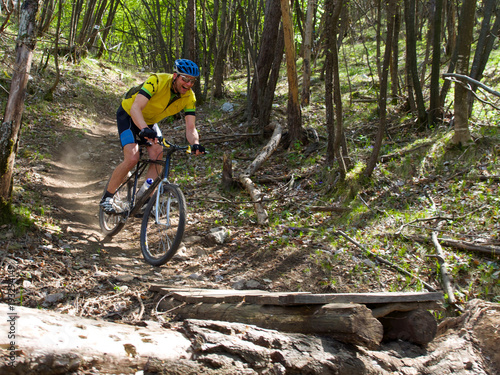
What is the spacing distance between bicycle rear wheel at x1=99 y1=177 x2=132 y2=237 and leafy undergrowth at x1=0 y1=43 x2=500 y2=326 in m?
0.33

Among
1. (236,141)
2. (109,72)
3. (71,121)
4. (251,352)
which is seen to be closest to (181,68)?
(251,352)

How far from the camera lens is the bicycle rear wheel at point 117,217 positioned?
5484mm

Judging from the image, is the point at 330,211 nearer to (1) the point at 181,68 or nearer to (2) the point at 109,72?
(1) the point at 181,68

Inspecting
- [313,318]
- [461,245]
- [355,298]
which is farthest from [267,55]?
[313,318]

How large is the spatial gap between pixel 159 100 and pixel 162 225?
1660 millimetres

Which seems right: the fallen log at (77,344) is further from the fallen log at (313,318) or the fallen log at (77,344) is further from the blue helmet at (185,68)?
the blue helmet at (185,68)

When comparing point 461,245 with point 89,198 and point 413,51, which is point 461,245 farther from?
point 89,198

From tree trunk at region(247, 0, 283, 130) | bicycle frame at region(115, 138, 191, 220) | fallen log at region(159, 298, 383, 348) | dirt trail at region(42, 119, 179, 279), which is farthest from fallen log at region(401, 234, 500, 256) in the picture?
tree trunk at region(247, 0, 283, 130)

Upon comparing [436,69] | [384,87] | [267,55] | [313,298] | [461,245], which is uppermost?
[267,55]

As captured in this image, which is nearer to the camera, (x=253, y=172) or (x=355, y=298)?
(x=355, y=298)

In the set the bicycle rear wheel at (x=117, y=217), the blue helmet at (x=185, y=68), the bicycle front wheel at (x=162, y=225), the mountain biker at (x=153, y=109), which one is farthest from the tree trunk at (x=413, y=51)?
the bicycle rear wheel at (x=117, y=217)

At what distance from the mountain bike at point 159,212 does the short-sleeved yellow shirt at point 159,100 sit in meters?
Result: 0.51

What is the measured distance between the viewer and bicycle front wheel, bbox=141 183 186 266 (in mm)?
4459

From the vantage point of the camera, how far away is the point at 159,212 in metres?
4.72
